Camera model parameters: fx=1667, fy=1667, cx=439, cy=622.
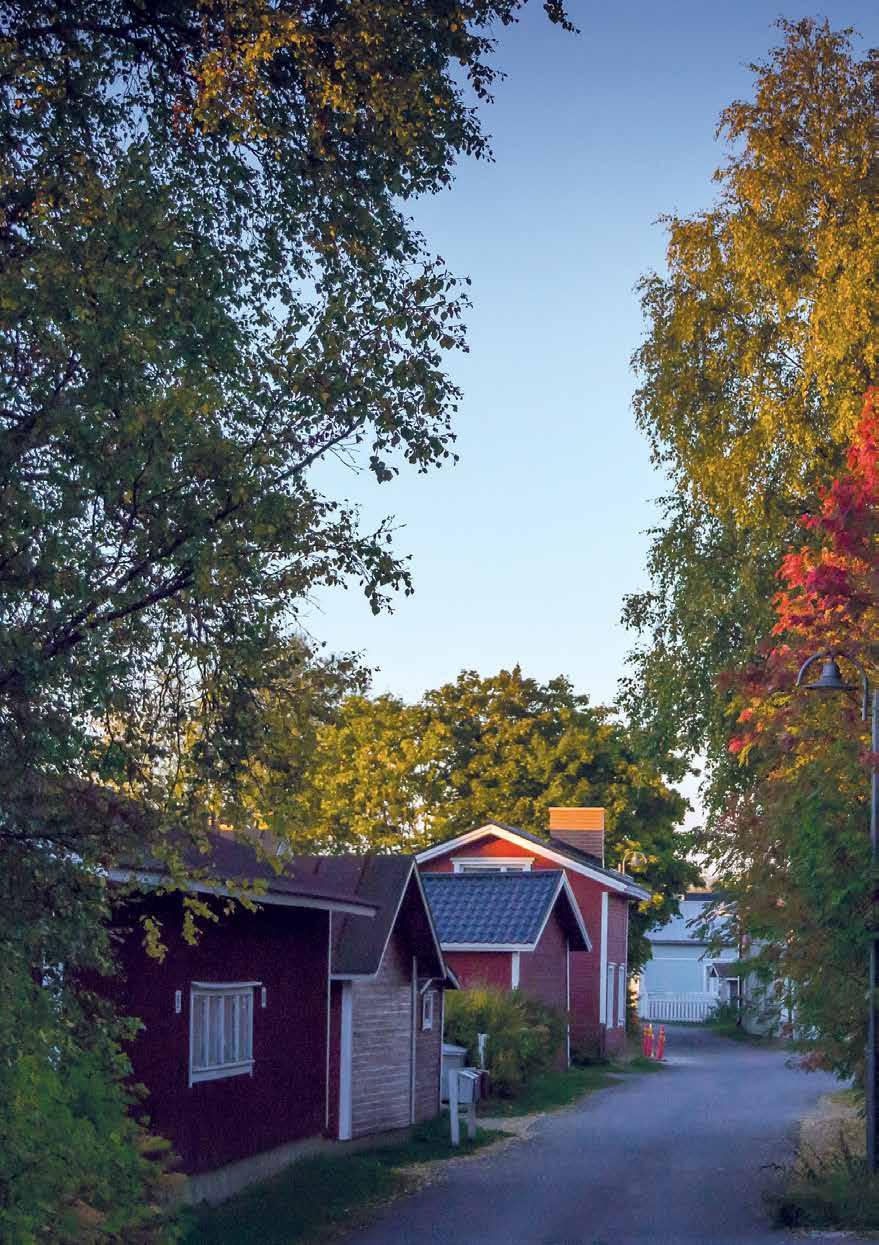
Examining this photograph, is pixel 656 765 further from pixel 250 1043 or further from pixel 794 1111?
pixel 250 1043

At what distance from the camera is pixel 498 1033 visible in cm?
3419

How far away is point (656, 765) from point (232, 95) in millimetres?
20060

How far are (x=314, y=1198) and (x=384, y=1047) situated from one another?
6992mm

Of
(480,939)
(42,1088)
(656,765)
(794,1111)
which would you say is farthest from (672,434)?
(42,1088)

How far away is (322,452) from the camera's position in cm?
1009

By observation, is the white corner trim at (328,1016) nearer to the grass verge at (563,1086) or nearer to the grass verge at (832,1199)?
the grass verge at (832,1199)

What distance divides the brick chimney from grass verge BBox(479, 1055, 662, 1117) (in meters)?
7.99

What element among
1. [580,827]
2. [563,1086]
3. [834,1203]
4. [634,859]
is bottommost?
[563,1086]

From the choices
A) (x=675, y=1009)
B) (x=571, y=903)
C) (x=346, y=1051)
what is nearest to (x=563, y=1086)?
(x=571, y=903)

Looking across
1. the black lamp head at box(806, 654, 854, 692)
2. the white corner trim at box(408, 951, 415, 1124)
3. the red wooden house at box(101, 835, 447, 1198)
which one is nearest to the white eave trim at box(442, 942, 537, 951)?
the red wooden house at box(101, 835, 447, 1198)

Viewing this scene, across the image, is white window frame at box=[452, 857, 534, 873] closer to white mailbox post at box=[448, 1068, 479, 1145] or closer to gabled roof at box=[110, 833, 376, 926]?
white mailbox post at box=[448, 1068, 479, 1145]

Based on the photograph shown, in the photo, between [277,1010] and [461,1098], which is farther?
[461,1098]

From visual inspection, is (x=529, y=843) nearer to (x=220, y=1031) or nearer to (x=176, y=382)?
(x=220, y=1031)

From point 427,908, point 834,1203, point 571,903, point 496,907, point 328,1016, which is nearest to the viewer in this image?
point 834,1203
